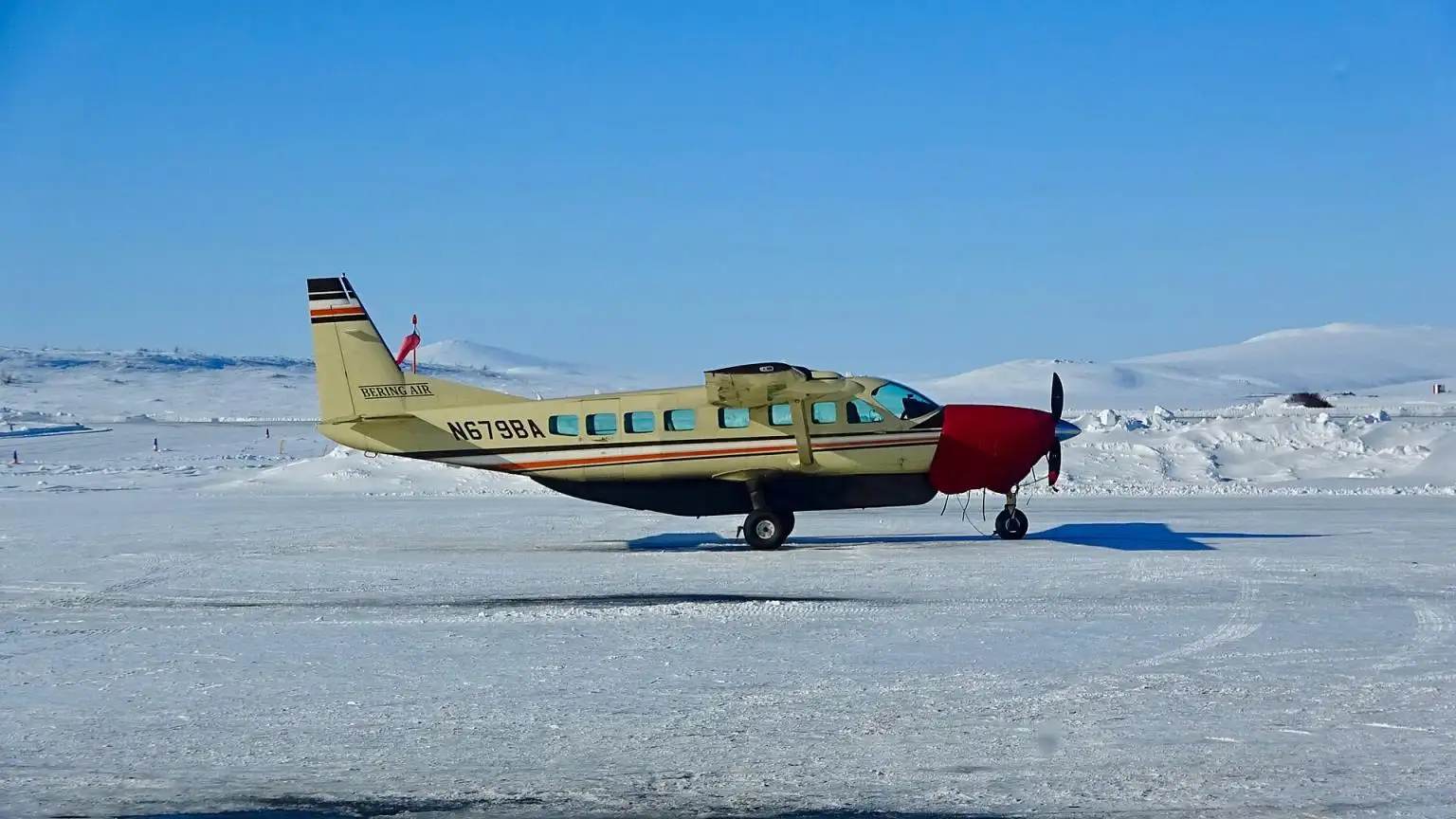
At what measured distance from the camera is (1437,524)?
1958 centimetres

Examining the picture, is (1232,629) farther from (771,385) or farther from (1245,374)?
(1245,374)

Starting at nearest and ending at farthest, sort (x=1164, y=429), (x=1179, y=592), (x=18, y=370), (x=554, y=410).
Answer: (x=1179, y=592) < (x=554, y=410) < (x=1164, y=429) < (x=18, y=370)

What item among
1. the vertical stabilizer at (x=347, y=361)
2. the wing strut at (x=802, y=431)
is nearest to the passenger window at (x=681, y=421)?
the wing strut at (x=802, y=431)

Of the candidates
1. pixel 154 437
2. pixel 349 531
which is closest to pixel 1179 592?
pixel 349 531

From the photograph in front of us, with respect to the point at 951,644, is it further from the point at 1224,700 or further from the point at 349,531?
the point at 349,531

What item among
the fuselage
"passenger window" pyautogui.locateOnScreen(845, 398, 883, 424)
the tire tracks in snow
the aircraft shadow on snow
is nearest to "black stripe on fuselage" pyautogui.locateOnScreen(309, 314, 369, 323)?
the fuselage

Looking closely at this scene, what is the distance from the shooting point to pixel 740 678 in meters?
9.31

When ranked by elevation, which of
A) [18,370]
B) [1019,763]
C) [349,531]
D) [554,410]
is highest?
[18,370]

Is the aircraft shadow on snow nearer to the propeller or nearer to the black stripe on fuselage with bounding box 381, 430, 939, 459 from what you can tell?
the propeller

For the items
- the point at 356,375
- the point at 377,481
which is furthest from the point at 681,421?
the point at 377,481

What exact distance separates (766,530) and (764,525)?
8 centimetres

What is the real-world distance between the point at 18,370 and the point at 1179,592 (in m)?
130

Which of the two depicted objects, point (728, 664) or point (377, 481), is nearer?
point (728, 664)

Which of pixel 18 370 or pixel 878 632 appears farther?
pixel 18 370
